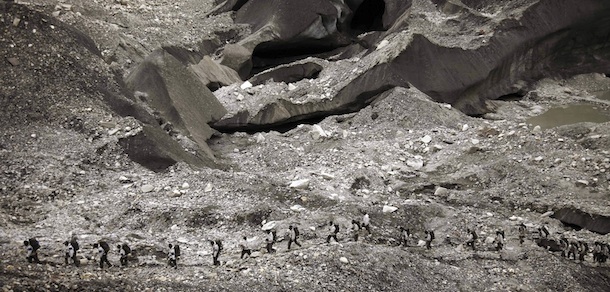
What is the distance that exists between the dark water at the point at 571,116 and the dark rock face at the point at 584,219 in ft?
24.5

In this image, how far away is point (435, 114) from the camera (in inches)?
824

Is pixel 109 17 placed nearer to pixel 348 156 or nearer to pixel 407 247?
pixel 348 156

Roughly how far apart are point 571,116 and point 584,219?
9496 millimetres

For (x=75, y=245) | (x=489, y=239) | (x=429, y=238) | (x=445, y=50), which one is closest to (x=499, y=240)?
(x=489, y=239)

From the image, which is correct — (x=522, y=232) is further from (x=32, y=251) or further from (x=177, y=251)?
(x=32, y=251)

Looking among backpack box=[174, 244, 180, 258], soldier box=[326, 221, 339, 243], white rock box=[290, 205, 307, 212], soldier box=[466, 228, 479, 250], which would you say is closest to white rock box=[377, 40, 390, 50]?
white rock box=[290, 205, 307, 212]

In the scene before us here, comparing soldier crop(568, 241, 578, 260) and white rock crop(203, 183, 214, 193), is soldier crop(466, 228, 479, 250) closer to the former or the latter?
soldier crop(568, 241, 578, 260)

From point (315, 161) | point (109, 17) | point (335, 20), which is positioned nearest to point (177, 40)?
point (109, 17)

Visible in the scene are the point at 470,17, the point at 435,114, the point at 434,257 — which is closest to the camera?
the point at 434,257

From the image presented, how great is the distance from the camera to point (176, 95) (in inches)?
764

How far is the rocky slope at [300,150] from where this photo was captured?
12461 mm

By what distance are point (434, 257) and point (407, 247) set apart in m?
0.62

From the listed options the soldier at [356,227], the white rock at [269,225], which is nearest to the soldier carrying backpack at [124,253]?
the white rock at [269,225]

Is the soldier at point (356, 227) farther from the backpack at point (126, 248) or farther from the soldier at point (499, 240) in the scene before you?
the backpack at point (126, 248)
